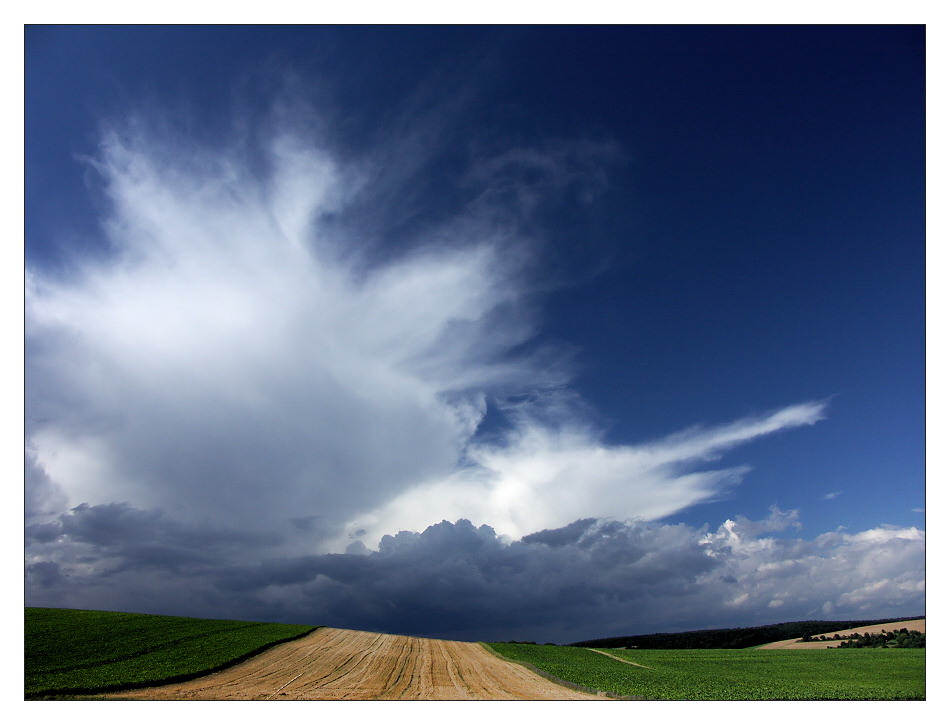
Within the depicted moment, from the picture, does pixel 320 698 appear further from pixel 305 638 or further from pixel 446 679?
pixel 305 638

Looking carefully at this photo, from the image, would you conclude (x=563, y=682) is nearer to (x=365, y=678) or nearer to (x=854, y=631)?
(x=365, y=678)

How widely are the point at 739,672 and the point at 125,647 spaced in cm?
4566

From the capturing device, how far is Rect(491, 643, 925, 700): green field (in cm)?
3228

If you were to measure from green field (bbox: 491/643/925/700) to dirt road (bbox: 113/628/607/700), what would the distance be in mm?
3952

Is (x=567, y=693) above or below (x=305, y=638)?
above

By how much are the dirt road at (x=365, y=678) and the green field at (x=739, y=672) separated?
395cm

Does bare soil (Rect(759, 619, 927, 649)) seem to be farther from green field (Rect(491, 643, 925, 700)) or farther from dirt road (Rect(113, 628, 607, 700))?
dirt road (Rect(113, 628, 607, 700))

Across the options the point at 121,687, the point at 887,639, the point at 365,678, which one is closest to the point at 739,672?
the point at 365,678

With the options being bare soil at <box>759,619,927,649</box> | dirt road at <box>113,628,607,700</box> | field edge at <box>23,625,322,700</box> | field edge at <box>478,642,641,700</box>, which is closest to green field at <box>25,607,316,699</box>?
field edge at <box>23,625,322,700</box>

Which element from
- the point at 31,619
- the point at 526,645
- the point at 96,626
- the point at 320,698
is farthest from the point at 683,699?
the point at 31,619

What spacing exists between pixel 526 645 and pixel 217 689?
36.4 metres

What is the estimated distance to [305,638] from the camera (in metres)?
52.2

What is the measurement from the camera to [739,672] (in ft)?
139

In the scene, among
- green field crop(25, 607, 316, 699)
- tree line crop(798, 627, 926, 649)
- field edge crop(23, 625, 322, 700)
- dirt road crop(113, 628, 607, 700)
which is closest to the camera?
field edge crop(23, 625, 322, 700)
